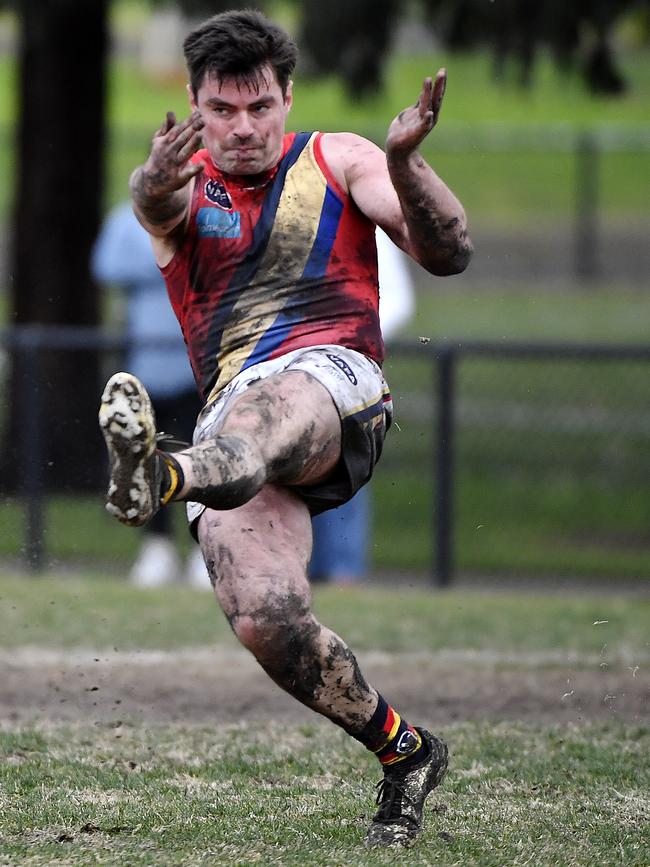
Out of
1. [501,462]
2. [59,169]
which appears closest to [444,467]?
[501,462]

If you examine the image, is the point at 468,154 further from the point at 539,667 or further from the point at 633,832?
the point at 633,832

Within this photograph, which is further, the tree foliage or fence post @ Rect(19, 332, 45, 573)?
the tree foliage

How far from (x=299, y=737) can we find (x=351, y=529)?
3.50 metres

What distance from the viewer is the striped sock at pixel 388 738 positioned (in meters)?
4.34

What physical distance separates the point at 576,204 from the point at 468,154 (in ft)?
7.97

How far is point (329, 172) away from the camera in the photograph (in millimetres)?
4551

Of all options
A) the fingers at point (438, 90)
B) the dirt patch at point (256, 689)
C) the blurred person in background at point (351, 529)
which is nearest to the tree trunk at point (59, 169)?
the blurred person in background at point (351, 529)

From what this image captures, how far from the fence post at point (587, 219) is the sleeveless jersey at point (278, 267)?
17.0 m

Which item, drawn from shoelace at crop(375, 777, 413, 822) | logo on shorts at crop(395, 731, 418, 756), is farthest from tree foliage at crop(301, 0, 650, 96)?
shoelace at crop(375, 777, 413, 822)

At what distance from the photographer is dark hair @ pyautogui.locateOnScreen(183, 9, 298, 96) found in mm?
4430

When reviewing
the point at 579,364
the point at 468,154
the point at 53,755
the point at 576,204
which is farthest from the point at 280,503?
the point at 576,204

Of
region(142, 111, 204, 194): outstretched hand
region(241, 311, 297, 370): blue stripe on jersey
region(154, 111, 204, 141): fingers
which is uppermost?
region(154, 111, 204, 141): fingers

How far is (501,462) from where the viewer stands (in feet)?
35.3

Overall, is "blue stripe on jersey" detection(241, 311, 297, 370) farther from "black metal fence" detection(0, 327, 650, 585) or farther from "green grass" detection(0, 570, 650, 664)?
"black metal fence" detection(0, 327, 650, 585)
